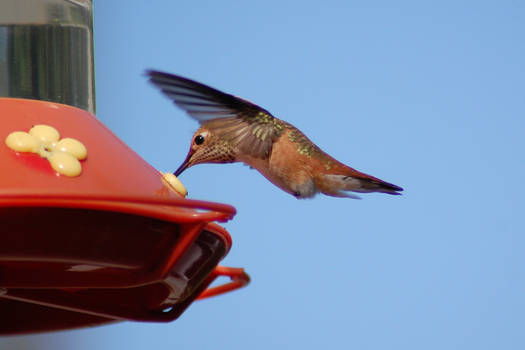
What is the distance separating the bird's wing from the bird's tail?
0.41 meters

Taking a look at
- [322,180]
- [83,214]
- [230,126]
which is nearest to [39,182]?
[83,214]

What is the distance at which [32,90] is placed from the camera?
12.1 ft

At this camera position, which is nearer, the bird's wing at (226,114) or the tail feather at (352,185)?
the bird's wing at (226,114)

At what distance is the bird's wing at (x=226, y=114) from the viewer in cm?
387

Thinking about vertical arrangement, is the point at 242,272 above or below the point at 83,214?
below

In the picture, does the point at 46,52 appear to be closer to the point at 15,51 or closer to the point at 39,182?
the point at 15,51

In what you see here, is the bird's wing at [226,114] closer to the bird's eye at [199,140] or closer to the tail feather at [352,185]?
the bird's eye at [199,140]

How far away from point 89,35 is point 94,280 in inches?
82.3

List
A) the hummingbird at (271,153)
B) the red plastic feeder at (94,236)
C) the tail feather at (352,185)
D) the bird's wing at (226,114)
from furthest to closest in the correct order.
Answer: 1. the tail feather at (352,185)
2. the hummingbird at (271,153)
3. the bird's wing at (226,114)
4. the red plastic feeder at (94,236)

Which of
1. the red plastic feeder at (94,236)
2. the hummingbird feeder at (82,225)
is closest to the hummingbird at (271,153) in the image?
the hummingbird feeder at (82,225)

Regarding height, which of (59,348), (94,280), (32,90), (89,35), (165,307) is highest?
(89,35)

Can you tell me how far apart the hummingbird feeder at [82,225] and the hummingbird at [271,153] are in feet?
3.59

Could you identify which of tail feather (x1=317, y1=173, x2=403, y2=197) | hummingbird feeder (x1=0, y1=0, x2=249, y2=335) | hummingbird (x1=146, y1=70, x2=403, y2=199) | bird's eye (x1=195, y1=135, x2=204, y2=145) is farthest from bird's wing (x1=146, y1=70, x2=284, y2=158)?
hummingbird feeder (x1=0, y1=0, x2=249, y2=335)

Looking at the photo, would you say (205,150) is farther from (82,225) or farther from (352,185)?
(82,225)
